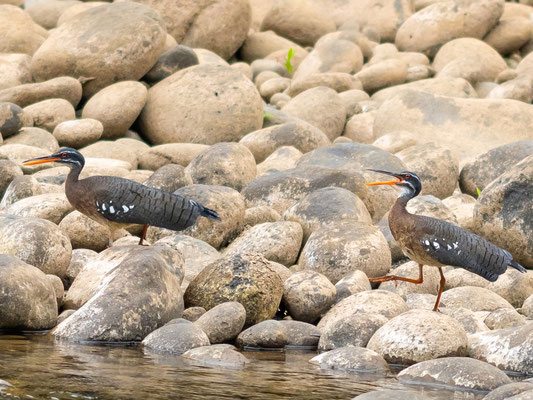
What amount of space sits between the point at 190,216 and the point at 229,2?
44.0 ft

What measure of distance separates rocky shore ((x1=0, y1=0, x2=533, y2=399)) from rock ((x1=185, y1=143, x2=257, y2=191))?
3 cm

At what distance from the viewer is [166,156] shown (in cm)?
1589

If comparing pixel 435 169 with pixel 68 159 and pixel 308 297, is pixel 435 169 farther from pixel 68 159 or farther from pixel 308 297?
pixel 68 159

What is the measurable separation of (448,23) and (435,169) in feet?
36.7

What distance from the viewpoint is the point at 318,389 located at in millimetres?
7445

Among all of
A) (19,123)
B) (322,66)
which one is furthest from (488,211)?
(322,66)

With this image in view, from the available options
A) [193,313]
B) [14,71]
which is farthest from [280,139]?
[193,313]

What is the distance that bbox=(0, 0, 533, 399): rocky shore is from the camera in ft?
29.5

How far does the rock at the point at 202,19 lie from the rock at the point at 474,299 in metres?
14.0

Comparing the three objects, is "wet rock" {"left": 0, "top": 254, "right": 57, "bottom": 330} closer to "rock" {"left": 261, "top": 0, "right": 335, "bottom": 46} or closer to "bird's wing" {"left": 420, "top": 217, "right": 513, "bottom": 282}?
"bird's wing" {"left": 420, "top": 217, "right": 513, "bottom": 282}

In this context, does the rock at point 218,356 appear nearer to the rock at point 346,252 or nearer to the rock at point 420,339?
the rock at point 420,339

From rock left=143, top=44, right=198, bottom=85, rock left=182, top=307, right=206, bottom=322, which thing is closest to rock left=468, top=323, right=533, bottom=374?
rock left=182, top=307, right=206, bottom=322

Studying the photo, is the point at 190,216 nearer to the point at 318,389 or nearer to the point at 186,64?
the point at 318,389

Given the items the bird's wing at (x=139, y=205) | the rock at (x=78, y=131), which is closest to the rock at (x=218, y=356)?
the bird's wing at (x=139, y=205)
